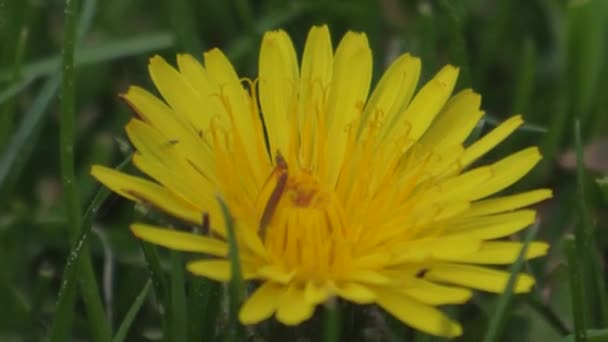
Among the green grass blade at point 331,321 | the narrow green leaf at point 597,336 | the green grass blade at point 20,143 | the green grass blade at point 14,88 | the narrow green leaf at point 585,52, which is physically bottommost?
the narrow green leaf at point 597,336

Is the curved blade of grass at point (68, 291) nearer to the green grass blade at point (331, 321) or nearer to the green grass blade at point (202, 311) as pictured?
the green grass blade at point (202, 311)

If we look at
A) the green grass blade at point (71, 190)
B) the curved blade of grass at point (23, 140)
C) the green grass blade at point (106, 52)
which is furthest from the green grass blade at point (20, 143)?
the green grass blade at point (71, 190)

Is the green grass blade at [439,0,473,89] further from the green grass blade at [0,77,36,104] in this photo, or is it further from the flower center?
the green grass blade at [0,77,36,104]

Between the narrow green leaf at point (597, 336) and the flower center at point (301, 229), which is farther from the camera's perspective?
the narrow green leaf at point (597, 336)

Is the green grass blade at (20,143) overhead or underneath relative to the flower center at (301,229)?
overhead

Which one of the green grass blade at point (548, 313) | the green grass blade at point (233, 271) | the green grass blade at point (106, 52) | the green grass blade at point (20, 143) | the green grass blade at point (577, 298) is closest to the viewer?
the green grass blade at point (233, 271)

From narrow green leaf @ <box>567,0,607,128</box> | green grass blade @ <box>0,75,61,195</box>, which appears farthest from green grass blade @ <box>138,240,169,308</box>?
narrow green leaf @ <box>567,0,607,128</box>
